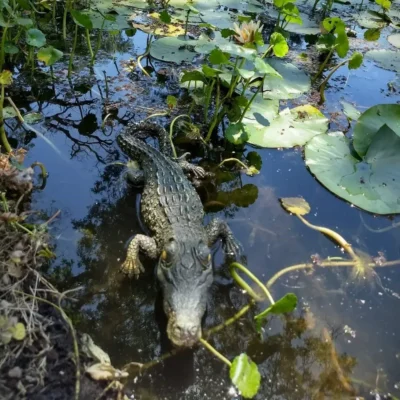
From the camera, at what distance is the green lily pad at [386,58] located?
6520mm

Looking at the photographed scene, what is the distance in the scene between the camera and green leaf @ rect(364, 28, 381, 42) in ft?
24.4

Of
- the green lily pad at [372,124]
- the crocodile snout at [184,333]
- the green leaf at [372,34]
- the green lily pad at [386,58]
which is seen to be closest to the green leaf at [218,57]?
the green lily pad at [372,124]

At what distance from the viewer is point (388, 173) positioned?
4.11 m

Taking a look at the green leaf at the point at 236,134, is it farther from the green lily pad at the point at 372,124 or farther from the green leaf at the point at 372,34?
the green leaf at the point at 372,34

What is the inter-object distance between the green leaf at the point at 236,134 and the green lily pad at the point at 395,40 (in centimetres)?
429

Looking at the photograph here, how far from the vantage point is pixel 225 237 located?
11.8 ft

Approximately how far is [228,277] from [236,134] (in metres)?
1.62

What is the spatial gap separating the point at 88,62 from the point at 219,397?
15.5 feet

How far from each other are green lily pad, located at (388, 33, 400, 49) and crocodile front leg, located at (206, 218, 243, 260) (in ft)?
17.6

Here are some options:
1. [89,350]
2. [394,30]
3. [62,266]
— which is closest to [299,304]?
[89,350]

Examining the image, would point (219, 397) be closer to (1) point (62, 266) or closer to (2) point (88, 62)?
(1) point (62, 266)

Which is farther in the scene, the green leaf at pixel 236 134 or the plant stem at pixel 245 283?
the green leaf at pixel 236 134

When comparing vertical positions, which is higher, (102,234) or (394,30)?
(394,30)

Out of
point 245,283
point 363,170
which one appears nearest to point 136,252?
point 245,283
